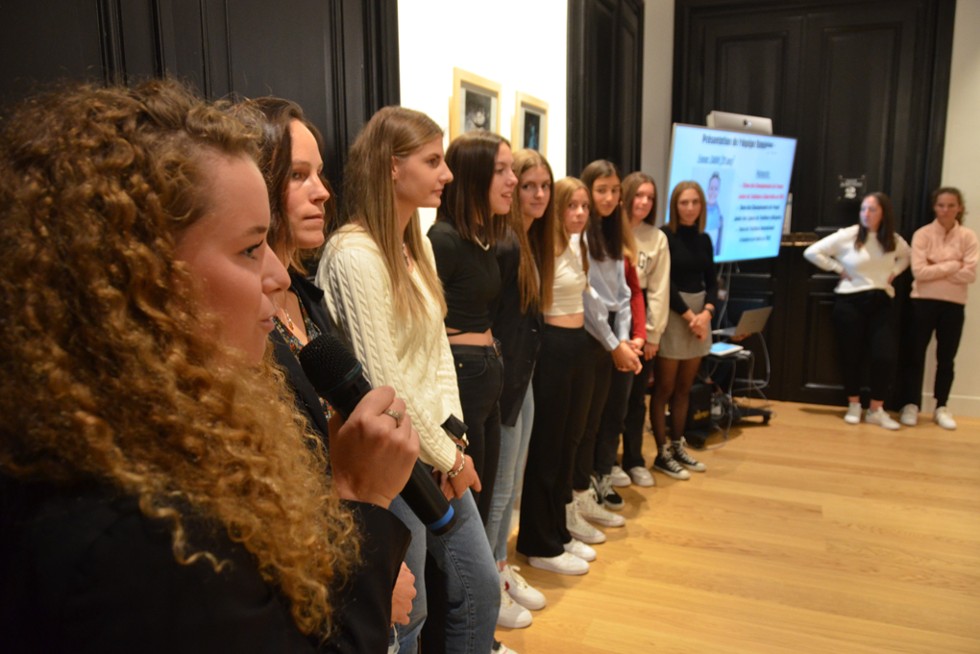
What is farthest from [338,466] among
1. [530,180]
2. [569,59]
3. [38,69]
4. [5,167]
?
[569,59]

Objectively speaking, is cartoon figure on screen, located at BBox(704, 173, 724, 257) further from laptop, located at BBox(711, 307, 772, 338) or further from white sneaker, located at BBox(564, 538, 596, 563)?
white sneaker, located at BBox(564, 538, 596, 563)

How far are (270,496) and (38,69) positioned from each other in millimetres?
904

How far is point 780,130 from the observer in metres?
5.65

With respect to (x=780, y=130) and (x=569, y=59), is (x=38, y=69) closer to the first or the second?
(x=569, y=59)

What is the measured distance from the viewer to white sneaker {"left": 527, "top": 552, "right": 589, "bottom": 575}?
9.62 ft

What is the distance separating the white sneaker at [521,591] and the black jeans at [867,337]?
11.6 feet

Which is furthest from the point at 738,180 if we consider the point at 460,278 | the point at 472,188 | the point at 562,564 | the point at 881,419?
the point at 460,278

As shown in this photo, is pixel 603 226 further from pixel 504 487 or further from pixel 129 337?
pixel 129 337

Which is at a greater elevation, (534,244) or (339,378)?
(534,244)

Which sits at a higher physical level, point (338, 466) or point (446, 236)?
point (446, 236)

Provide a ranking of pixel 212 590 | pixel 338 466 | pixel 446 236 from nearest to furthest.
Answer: pixel 212 590 < pixel 338 466 < pixel 446 236

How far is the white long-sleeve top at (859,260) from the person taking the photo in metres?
5.11

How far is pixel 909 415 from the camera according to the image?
16.9 feet

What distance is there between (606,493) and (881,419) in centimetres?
260
